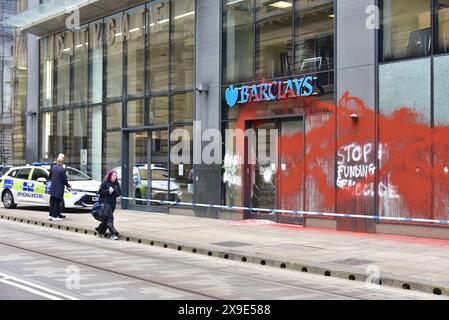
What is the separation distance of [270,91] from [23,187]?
32.0 ft

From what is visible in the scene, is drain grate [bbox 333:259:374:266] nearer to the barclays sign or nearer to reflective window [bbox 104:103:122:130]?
the barclays sign

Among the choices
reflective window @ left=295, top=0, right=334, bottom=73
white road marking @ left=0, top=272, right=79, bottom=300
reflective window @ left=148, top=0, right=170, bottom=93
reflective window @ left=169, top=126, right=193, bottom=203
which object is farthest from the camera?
reflective window @ left=148, top=0, right=170, bottom=93

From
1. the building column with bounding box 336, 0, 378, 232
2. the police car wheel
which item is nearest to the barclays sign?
the building column with bounding box 336, 0, 378, 232

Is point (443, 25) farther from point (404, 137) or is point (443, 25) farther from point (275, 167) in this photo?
point (275, 167)

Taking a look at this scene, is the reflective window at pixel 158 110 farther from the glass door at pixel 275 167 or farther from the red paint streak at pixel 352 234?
the red paint streak at pixel 352 234

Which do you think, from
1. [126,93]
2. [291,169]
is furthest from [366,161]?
[126,93]

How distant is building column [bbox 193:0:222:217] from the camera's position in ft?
59.8

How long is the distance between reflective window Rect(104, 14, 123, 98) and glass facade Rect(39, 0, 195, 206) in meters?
0.04

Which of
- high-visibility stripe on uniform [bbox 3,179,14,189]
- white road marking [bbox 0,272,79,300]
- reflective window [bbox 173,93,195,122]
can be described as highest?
reflective window [bbox 173,93,195,122]

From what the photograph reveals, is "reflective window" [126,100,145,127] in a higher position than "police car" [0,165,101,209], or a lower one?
higher

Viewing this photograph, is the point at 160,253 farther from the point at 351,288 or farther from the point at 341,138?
the point at 341,138

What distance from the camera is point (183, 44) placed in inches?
775
